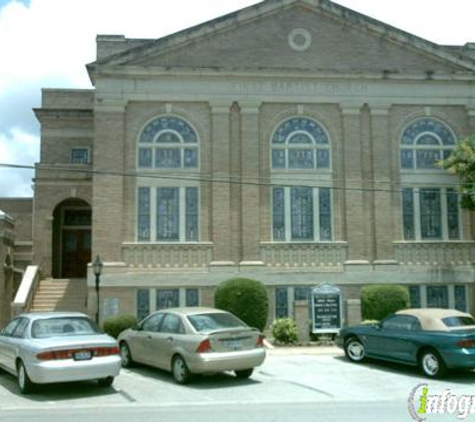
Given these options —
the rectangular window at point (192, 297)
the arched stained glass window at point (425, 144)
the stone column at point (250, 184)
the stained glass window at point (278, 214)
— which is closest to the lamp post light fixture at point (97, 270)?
the rectangular window at point (192, 297)

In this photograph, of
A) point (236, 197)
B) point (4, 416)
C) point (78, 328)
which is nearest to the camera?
point (4, 416)

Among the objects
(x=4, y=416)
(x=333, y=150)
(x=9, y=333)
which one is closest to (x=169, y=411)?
(x=4, y=416)

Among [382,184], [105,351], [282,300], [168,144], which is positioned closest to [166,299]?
[282,300]

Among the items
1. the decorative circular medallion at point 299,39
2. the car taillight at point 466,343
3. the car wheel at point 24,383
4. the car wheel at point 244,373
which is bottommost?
the car wheel at point 244,373

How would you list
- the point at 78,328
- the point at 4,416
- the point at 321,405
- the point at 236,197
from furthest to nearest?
the point at 236,197 < the point at 78,328 < the point at 321,405 < the point at 4,416

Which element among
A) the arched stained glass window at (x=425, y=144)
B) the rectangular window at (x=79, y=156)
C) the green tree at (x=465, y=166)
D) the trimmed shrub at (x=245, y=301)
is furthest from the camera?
the rectangular window at (x=79, y=156)

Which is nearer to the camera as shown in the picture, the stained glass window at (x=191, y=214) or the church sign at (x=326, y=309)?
the church sign at (x=326, y=309)

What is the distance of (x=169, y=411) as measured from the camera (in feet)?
34.0

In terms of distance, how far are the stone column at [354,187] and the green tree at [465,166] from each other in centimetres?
312

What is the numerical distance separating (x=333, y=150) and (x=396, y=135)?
246 centimetres

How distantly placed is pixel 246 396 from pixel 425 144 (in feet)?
50.2

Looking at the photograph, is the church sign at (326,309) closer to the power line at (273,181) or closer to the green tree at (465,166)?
the power line at (273,181)

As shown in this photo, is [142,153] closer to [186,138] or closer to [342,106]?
[186,138]

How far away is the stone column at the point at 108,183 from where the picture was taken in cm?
2220
